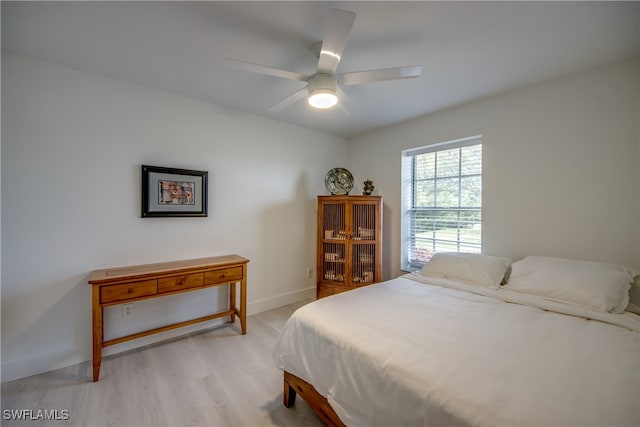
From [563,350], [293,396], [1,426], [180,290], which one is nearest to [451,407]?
[563,350]

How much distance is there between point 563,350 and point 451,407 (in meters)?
0.76

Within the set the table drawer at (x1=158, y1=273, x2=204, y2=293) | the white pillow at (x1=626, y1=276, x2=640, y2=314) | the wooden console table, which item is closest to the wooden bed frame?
the wooden console table

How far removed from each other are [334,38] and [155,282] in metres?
2.27

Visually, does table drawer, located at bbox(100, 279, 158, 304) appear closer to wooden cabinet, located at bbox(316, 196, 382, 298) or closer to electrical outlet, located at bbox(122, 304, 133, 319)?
electrical outlet, located at bbox(122, 304, 133, 319)

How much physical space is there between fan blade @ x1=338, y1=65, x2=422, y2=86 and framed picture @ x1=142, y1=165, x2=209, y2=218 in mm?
1808

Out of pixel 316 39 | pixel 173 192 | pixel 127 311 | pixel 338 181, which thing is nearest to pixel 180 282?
pixel 127 311

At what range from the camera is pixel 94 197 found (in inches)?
86.7

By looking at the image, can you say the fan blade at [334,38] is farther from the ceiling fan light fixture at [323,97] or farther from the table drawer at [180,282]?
the table drawer at [180,282]

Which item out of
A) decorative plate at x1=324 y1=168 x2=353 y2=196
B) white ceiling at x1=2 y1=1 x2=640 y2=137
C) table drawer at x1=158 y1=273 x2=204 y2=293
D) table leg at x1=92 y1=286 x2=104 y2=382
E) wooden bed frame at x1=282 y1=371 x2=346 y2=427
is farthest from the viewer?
decorative plate at x1=324 y1=168 x2=353 y2=196

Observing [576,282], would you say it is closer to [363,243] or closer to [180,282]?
[363,243]

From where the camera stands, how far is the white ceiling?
57.8 inches

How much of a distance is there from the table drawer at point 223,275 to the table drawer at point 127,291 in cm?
42

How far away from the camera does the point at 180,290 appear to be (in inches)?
90.0

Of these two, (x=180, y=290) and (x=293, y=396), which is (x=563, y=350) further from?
(x=180, y=290)
